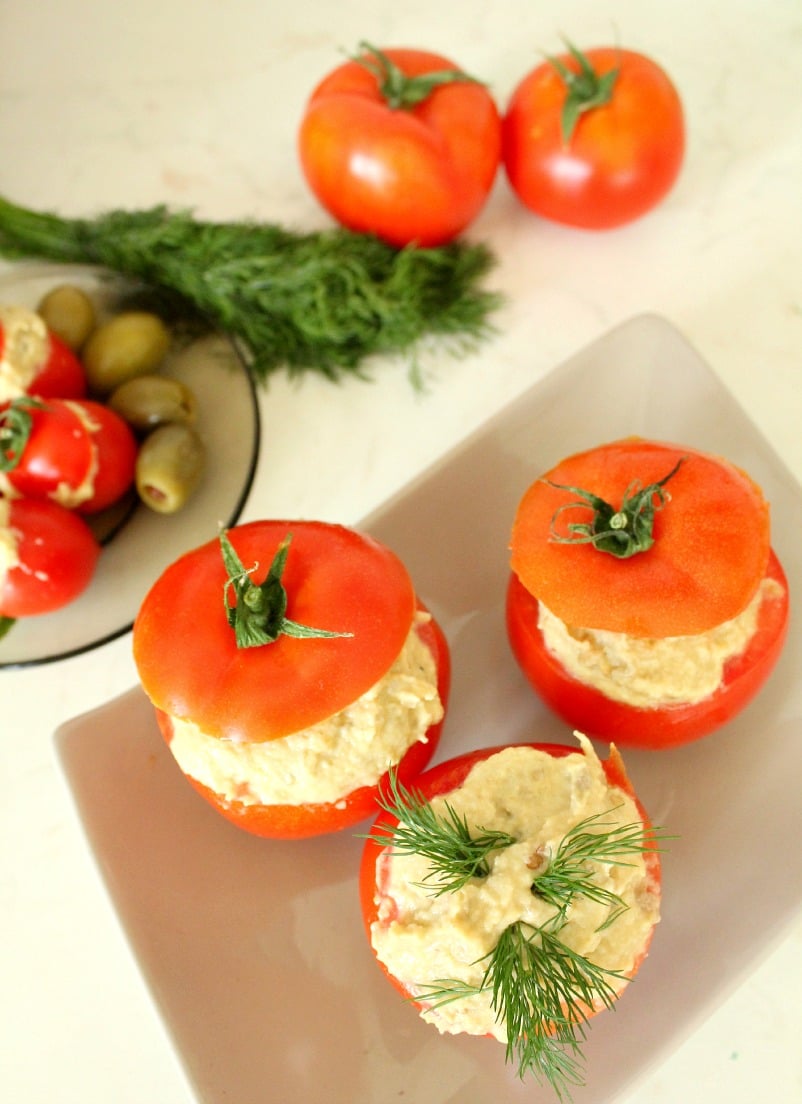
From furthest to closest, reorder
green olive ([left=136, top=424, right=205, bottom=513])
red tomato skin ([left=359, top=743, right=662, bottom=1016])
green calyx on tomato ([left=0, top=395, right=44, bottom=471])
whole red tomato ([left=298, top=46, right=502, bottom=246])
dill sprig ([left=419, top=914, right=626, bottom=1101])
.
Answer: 1. whole red tomato ([left=298, top=46, right=502, bottom=246])
2. green olive ([left=136, top=424, right=205, bottom=513])
3. green calyx on tomato ([left=0, top=395, right=44, bottom=471])
4. red tomato skin ([left=359, top=743, right=662, bottom=1016])
5. dill sprig ([left=419, top=914, right=626, bottom=1101])

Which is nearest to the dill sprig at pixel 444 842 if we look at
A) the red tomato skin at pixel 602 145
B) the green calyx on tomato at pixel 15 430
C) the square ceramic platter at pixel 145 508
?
the square ceramic platter at pixel 145 508

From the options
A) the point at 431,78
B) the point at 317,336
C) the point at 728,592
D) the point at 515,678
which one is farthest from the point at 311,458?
the point at 728,592

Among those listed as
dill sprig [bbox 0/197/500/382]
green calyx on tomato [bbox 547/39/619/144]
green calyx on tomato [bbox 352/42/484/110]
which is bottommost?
dill sprig [bbox 0/197/500/382]

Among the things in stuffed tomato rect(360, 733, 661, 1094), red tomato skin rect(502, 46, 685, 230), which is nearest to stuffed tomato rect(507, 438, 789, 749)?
stuffed tomato rect(360, 733, 661, 1094)

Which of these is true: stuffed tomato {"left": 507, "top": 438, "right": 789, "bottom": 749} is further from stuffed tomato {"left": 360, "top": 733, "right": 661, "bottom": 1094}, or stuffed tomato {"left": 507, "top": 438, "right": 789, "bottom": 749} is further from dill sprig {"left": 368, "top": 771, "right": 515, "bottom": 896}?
dill sprig {"left": 368, "top": 771, "right": 515, "bottom": 896}

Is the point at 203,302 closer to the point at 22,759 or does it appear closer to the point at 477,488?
the point at 477,488

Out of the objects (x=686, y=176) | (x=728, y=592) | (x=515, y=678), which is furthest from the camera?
(x=686, y=176)

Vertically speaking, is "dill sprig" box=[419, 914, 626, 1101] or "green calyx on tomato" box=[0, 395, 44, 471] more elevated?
"green calyx on tomato" box=[0, 395, 44, 471]
